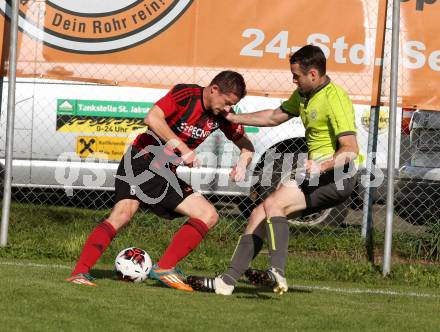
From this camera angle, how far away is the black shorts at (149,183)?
315 inches

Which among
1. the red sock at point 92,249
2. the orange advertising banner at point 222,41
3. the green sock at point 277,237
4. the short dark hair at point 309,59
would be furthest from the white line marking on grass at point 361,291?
the orange advertising banner at point 222,41

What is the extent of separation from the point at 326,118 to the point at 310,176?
0.44m

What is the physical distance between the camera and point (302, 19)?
33.8 feet

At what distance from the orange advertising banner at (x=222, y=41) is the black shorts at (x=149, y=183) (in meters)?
2.48

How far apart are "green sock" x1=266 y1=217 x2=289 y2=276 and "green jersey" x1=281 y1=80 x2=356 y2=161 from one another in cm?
56

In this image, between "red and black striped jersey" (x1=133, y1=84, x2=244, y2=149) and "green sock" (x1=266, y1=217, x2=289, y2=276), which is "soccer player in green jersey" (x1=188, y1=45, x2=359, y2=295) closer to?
"green sock" (x1=266, y1=217, x2=289, y2=276)

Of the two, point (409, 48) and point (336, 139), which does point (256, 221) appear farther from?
point (409, 48)

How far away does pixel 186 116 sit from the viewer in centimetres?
801

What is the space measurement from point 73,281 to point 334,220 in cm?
401

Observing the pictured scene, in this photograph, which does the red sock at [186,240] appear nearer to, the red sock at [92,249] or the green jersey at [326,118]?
the red sock at [92,249]

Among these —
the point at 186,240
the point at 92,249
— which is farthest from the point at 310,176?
the point at 92,249

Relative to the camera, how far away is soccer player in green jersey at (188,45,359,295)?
7.48 meters

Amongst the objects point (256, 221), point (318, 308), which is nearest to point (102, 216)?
point (256, 221)

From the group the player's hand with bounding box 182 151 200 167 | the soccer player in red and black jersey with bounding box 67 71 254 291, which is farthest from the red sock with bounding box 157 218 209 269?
the player's hand with bounding box 182 151 200 167
